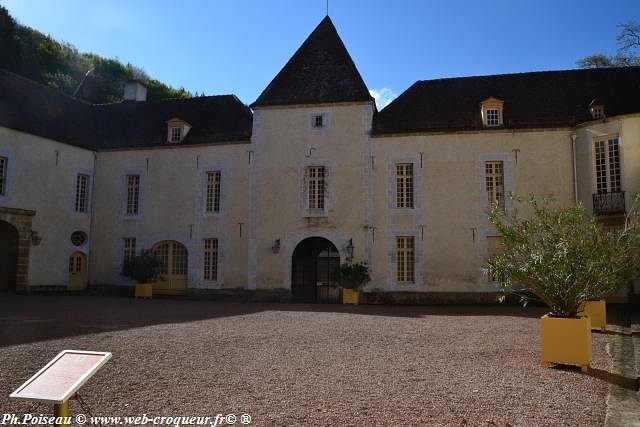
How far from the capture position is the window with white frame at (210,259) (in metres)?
18.8

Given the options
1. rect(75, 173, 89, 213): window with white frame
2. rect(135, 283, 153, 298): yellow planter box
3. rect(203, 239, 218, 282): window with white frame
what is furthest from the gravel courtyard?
rect(75, 173, 89, 213): window with white frame

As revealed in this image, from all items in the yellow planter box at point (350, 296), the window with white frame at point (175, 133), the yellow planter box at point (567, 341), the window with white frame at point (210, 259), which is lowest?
the yellow planter box at point (350, 296)

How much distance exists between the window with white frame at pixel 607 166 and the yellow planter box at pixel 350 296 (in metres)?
8.01

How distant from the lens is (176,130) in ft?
66.1

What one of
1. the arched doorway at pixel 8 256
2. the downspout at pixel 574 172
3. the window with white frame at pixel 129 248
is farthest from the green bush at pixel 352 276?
the arched doorway at pixel 8 256

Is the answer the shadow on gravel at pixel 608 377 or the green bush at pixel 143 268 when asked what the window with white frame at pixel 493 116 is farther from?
the green bush at pixel 143 268

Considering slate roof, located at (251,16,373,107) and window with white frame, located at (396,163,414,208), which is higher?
slate roof, located at (251,16,373,107)

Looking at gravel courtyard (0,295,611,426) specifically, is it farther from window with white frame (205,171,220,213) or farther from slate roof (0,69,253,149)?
slate roof (0,69,253,149)

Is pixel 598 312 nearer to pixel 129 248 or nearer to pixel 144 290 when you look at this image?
pixel 144 290

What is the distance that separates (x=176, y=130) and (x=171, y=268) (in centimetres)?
526

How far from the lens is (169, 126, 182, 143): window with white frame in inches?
788

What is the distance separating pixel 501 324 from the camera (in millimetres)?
10867

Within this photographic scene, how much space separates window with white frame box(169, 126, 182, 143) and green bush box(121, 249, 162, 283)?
441 cm

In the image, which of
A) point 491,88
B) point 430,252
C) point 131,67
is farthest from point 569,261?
point 131,67
